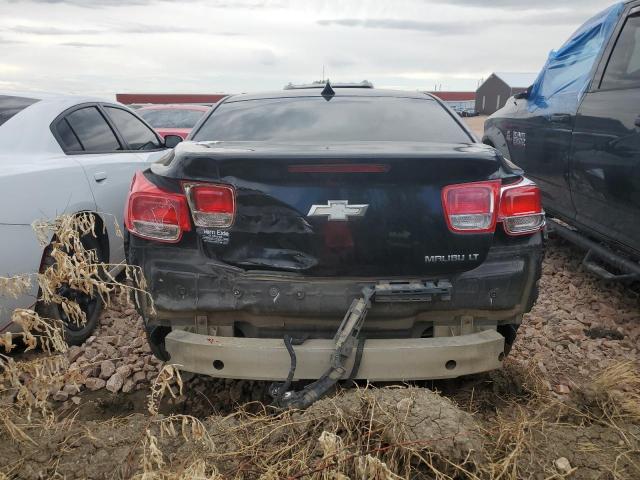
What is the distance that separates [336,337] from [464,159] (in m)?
0.95

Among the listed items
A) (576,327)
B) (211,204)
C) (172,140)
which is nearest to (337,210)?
(211,204)

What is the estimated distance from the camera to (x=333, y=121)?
10.6ft

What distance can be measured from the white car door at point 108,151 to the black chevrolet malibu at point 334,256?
4.12ft

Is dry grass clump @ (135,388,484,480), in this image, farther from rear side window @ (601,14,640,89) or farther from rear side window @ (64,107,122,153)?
rear side window @ (601,14,640,89)

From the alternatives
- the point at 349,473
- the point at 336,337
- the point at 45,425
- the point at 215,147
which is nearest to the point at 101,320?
the point at 45,425

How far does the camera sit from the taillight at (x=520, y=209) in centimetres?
252

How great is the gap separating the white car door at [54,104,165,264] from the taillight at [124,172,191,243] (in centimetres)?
105

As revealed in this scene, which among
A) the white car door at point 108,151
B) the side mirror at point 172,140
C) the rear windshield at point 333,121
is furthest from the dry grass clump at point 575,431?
the side mirror at point 172,140

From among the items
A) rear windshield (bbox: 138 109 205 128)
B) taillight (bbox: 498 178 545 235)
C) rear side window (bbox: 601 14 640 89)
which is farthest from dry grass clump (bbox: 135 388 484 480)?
rear windshield (bbox: 138 109 205 128)

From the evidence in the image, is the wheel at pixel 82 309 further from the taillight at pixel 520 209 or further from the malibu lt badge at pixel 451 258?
the taillight at pixel 520 209

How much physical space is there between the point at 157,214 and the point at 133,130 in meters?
2.90

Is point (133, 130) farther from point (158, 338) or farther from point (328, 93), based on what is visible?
point (158, 338)

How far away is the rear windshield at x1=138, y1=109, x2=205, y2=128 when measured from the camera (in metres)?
9.99

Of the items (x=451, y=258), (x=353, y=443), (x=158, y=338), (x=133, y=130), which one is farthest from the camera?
(x=133, y=130)
